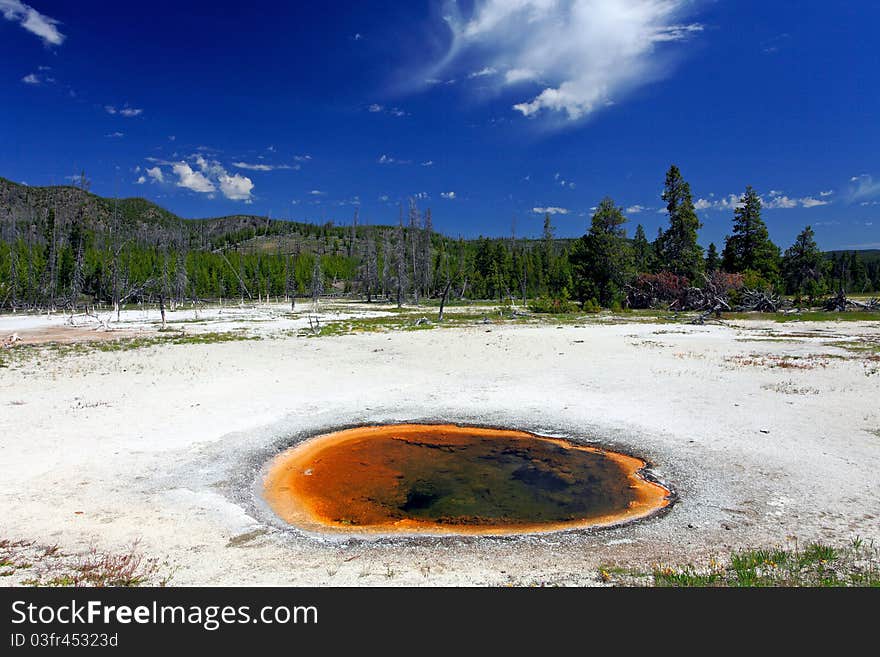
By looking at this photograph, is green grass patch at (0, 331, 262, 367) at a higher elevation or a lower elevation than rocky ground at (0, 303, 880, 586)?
higher

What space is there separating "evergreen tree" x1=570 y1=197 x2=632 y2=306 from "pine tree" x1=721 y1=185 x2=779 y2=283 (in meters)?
14.1

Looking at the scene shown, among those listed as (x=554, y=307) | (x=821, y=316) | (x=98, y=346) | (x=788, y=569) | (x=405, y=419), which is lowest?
(x=405, y=419)

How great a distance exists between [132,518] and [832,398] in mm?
17148

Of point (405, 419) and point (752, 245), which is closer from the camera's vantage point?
point (405, 419)

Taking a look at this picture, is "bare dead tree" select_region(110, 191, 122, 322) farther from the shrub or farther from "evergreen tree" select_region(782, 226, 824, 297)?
"evergreen tree" select_region(782, 226, 824, 297)

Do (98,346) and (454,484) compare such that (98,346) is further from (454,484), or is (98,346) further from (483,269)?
(483,269)

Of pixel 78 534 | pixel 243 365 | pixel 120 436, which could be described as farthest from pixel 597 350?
pixel 78 534

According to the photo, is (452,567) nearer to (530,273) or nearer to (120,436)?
(120,436)

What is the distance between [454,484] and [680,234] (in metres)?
62.5

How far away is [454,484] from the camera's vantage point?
30.2 ft

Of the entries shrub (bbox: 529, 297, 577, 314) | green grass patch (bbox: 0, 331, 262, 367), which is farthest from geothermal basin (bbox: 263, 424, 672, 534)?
shrub (bbox: 529, 297, 577, 314)

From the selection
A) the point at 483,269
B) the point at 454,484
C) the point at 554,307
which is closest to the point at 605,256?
the point at 554,307

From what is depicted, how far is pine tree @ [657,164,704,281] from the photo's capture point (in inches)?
2362

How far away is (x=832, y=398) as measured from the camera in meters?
14.0
